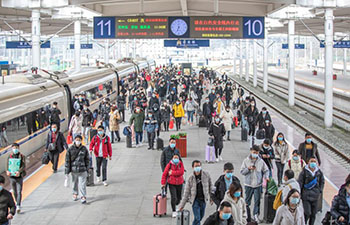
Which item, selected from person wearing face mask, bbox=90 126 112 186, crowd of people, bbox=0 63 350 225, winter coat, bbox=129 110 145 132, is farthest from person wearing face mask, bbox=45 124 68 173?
winter coat, bbox=129 110 145 132

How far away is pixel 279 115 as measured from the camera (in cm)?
2948

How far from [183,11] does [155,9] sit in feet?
6.30

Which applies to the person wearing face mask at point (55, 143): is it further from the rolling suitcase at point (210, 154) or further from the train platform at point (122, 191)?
the rolling suitcase at point (210, 154)

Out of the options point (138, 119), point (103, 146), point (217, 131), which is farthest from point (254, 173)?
point (138, 119)

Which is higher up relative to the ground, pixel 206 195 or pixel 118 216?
pixel 206 195

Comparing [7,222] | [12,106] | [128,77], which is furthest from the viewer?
[128,77]

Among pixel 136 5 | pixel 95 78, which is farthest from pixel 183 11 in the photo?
pixel 95 78

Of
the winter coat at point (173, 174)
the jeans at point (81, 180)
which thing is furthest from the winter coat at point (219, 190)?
the jeans at point (81, 180)

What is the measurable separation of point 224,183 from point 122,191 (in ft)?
13.4

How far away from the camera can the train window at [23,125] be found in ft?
45.2

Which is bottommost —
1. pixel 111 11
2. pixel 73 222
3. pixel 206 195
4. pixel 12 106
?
pixel 73 222

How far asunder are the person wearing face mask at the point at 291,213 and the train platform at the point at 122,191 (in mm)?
3230

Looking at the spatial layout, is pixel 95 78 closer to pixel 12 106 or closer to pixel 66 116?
pixel 66 116

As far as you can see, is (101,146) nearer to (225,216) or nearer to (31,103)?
(31,103)
